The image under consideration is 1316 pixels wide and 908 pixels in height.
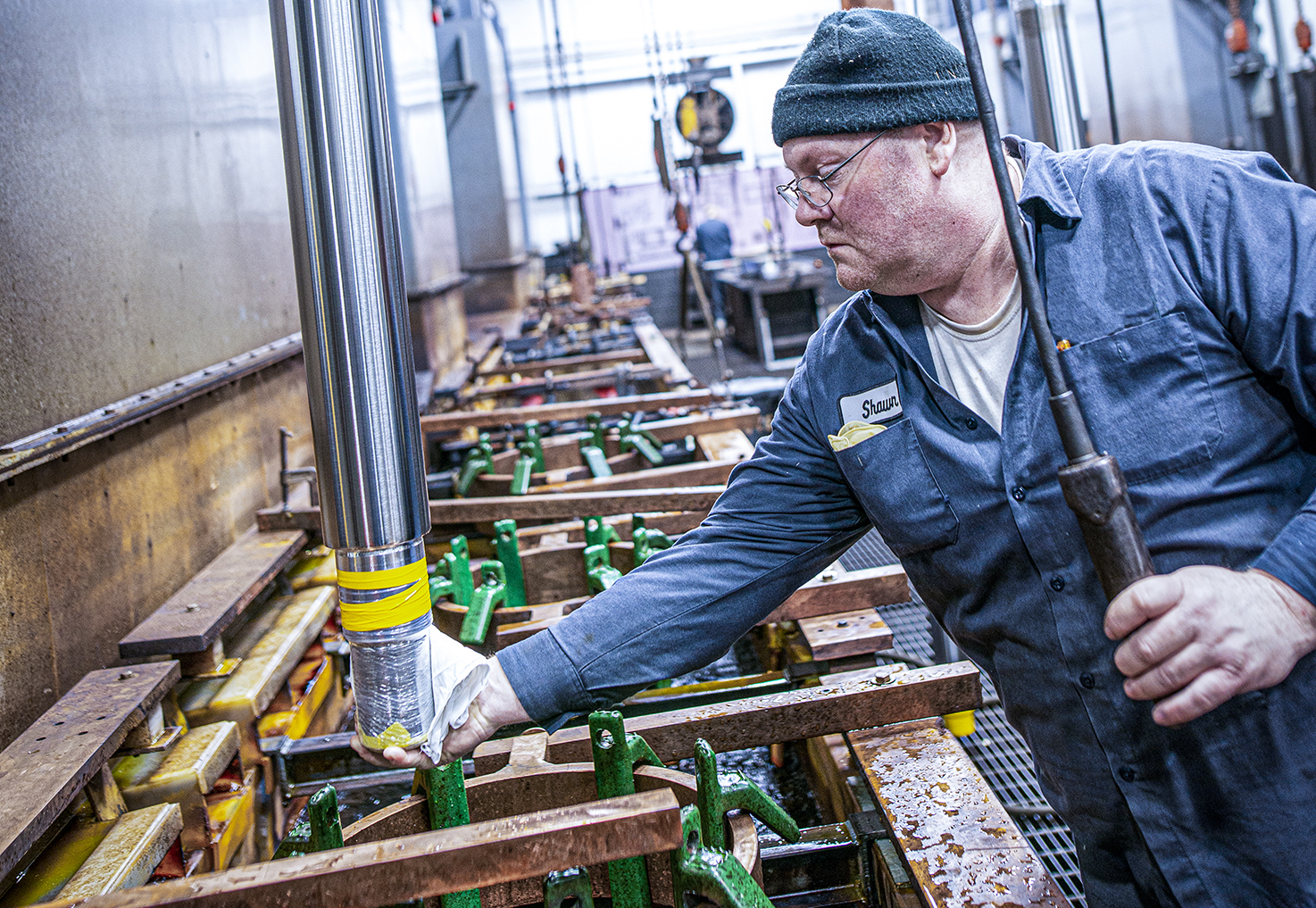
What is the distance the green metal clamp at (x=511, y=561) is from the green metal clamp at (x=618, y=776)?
3.69 ft

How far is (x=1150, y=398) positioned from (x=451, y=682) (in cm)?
90

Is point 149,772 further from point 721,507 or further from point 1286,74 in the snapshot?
point 1286,74

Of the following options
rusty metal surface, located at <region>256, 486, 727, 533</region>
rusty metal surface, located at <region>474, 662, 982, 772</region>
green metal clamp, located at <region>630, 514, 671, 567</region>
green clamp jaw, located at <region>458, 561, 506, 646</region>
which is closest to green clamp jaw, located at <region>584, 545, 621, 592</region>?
green metal clamp, located at <region>630, 514, 671, 567</region>

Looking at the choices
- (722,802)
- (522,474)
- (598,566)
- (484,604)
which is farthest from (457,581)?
(722,802)

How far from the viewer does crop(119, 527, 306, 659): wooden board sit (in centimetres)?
213

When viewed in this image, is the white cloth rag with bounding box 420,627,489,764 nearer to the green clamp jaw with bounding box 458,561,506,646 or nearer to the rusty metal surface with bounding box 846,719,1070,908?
the rusty metal surface with bounding box 846,719,1070,908

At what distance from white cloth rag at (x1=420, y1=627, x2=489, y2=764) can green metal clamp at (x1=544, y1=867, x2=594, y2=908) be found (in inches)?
7.9

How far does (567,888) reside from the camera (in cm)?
114

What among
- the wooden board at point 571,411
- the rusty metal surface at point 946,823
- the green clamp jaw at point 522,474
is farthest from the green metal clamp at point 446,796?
the wooden board at point 571,411

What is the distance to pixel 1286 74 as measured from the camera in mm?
9164

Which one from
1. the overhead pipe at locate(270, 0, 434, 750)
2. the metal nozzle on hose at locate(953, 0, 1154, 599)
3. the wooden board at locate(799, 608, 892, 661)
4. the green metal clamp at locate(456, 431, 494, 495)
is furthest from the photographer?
the green metal clamp at locate(456, 431, 494, 495)

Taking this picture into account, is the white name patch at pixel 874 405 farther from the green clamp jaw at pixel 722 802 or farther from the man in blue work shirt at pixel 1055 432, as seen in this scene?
the green clamp jaw at pixel 722 802

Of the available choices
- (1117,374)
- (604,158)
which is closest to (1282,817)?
(1117,374)

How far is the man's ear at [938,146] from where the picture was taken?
1.23 metres
